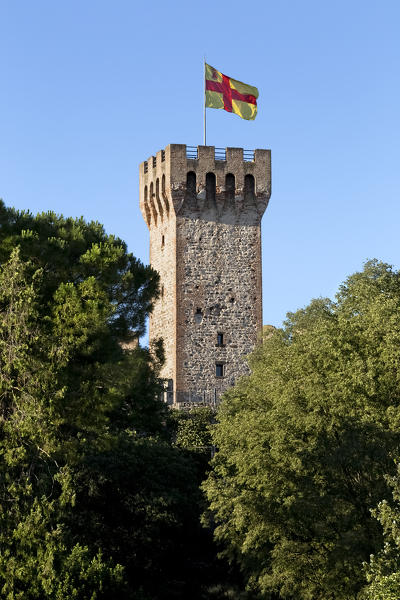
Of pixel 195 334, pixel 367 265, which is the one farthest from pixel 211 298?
pixel 367 265

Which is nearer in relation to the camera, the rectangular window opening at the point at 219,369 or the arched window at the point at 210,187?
the rectangular window opening at the point at 219,369

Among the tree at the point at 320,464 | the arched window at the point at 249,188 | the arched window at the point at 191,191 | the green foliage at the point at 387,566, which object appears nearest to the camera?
the green foliage at the point at 387,566

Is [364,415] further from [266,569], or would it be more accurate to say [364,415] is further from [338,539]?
[266,569]

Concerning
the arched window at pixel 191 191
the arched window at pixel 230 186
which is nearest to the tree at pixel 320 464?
the arched window at pixel 191 191

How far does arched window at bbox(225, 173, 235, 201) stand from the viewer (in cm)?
6153

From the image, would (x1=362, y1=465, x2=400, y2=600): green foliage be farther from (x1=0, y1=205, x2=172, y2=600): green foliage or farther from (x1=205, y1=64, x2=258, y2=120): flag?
(x1=205, y1=64, x2=258, y2=120): flag

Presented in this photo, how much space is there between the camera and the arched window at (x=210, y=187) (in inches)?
2408

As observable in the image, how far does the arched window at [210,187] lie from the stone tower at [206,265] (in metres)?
0.06

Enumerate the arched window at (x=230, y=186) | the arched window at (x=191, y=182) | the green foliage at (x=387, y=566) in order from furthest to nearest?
1. the arched window at (x=230, y=186)
2. the arched window at (x=191, y=182)
3. the green foliage at (x=387, y=566)

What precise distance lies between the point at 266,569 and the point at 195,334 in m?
24.7

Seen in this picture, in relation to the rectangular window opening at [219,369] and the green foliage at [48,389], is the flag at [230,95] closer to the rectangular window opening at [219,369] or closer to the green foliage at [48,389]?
the rectangular window opening at [219,369]

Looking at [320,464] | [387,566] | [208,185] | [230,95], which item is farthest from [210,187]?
[387,566]

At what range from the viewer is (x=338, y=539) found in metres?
33.4

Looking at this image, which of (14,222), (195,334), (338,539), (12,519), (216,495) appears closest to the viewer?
(12,519)
